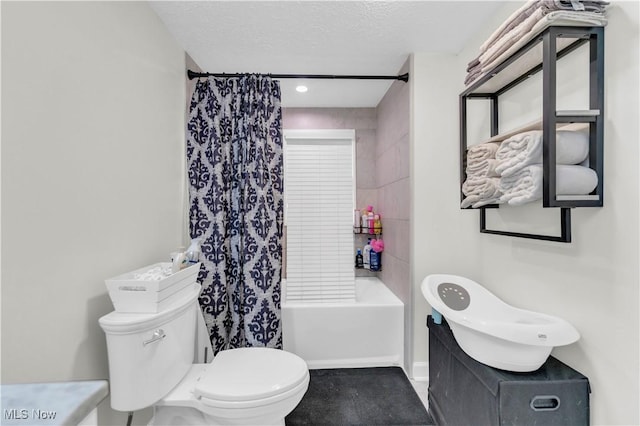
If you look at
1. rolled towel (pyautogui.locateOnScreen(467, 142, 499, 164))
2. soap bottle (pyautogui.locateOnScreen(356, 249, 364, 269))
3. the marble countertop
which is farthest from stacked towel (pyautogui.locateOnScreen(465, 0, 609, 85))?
soap bottle (pyautogui.locateOnScreen(356, 249, 364, 269))

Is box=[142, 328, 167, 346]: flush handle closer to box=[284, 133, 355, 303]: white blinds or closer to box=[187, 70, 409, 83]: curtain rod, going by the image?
box=[284, 133, 355, 303]: white blinds

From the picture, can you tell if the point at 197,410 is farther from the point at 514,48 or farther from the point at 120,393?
the point at 514,48

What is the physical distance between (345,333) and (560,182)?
1.74 m

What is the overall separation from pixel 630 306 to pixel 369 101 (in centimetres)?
255

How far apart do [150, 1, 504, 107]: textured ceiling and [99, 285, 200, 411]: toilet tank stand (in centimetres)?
157

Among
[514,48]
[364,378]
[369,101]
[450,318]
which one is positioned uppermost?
[369,101]

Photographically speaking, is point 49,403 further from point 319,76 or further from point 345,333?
point 319,76

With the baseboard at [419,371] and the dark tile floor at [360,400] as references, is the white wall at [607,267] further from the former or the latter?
the dark tile floor at [360,400]

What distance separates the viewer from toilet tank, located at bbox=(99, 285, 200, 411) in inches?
44.6

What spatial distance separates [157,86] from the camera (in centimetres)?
168

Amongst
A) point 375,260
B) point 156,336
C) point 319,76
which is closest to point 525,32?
point 319,76

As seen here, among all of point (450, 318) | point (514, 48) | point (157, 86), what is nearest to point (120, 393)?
point (450, 318)

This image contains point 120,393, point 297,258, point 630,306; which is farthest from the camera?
point 297,258

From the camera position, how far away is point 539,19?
1074 mm
